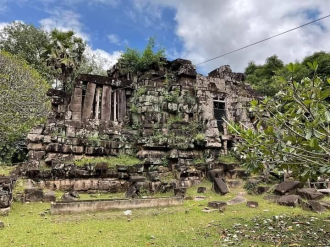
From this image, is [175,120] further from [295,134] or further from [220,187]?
[295,134]

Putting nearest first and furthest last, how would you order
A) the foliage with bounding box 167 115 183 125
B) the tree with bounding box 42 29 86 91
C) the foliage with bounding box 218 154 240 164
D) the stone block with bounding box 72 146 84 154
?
1. the stone block with bounding box 72 146 84 154
2. the foliage with bounding box 218 154 240 164
3. the foliage with bounding box 167 115 183 125
4. the tree with bounding box 42 29 86 91

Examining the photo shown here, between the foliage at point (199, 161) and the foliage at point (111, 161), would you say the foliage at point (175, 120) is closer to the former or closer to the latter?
the foliage at point (199, 161)

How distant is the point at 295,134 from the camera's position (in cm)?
459

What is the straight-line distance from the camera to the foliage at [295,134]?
3.94 metres

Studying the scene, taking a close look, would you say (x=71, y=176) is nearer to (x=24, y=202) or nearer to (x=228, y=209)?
(x=24, y=202)

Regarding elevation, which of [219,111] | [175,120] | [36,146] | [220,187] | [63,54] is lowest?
[220,187]

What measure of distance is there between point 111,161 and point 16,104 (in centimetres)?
567

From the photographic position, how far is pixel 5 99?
12031 millimetres

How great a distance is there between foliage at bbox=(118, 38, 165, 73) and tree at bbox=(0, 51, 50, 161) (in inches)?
191

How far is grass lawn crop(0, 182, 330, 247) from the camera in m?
4.59

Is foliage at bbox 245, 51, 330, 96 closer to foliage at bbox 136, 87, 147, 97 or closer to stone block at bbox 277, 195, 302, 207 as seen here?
foliage at bbox 136, 87, 147, 97

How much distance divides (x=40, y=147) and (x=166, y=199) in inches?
228

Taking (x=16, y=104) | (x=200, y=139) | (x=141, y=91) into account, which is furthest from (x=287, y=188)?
(x=16, y=104)

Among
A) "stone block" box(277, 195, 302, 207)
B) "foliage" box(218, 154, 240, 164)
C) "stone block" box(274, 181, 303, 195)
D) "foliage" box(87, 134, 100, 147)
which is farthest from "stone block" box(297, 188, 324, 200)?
"foliage" box(87, 134, 100, 147)
